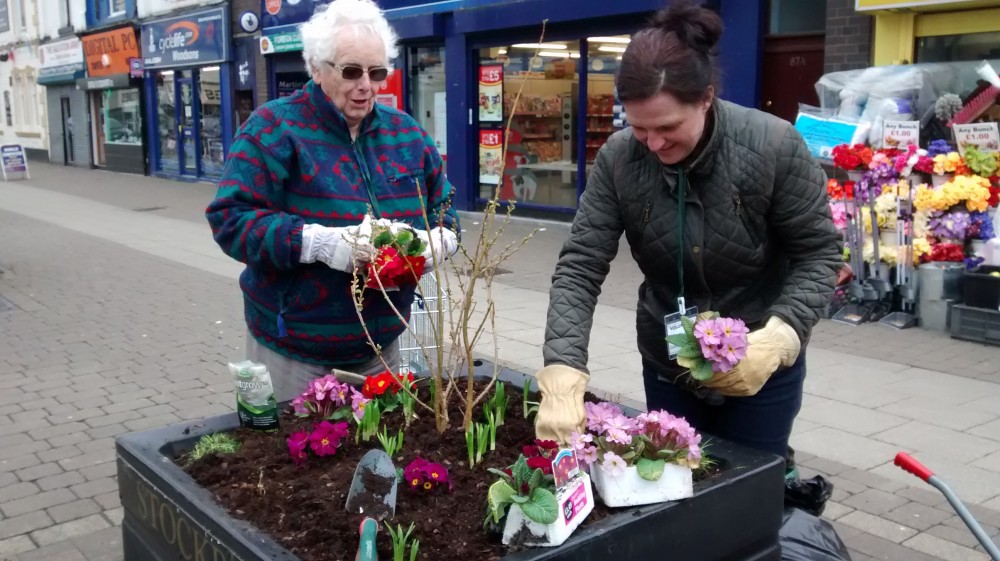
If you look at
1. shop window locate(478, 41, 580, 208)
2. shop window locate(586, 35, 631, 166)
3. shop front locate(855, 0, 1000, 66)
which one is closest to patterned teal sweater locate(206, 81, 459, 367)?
shop front locate(855, 0, 1000, 66)

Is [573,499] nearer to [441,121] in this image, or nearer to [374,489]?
[374,489]

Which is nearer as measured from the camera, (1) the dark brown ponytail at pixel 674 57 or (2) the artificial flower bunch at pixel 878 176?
(1) the dark brown ponytail at pixel 674 57

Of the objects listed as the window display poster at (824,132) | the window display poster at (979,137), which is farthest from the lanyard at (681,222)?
the window display poster at (824,132)

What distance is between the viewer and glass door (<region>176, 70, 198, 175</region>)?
21.9 meters

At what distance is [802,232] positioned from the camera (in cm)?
235

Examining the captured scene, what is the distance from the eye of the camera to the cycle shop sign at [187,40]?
19891 millimetres

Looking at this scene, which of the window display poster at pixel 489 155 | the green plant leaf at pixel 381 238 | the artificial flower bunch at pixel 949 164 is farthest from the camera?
the window display poster at pixel 489 155

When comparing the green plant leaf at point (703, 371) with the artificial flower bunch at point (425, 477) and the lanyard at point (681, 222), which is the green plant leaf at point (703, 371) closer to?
the lanyard at point (681, 222)

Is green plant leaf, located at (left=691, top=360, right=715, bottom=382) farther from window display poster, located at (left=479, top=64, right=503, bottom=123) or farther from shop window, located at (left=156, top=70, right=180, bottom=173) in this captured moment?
shop window, located at (left=156, top=70, right=180, bottom=173)

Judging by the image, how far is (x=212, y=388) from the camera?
227 inches

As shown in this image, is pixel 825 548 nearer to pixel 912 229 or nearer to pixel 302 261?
pixel 302 261

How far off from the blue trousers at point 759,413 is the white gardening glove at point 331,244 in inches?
39.2

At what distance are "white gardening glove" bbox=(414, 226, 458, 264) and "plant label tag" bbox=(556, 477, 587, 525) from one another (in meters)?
0.99

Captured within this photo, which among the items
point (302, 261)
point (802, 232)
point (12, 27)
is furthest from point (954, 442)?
point (12, 27)
